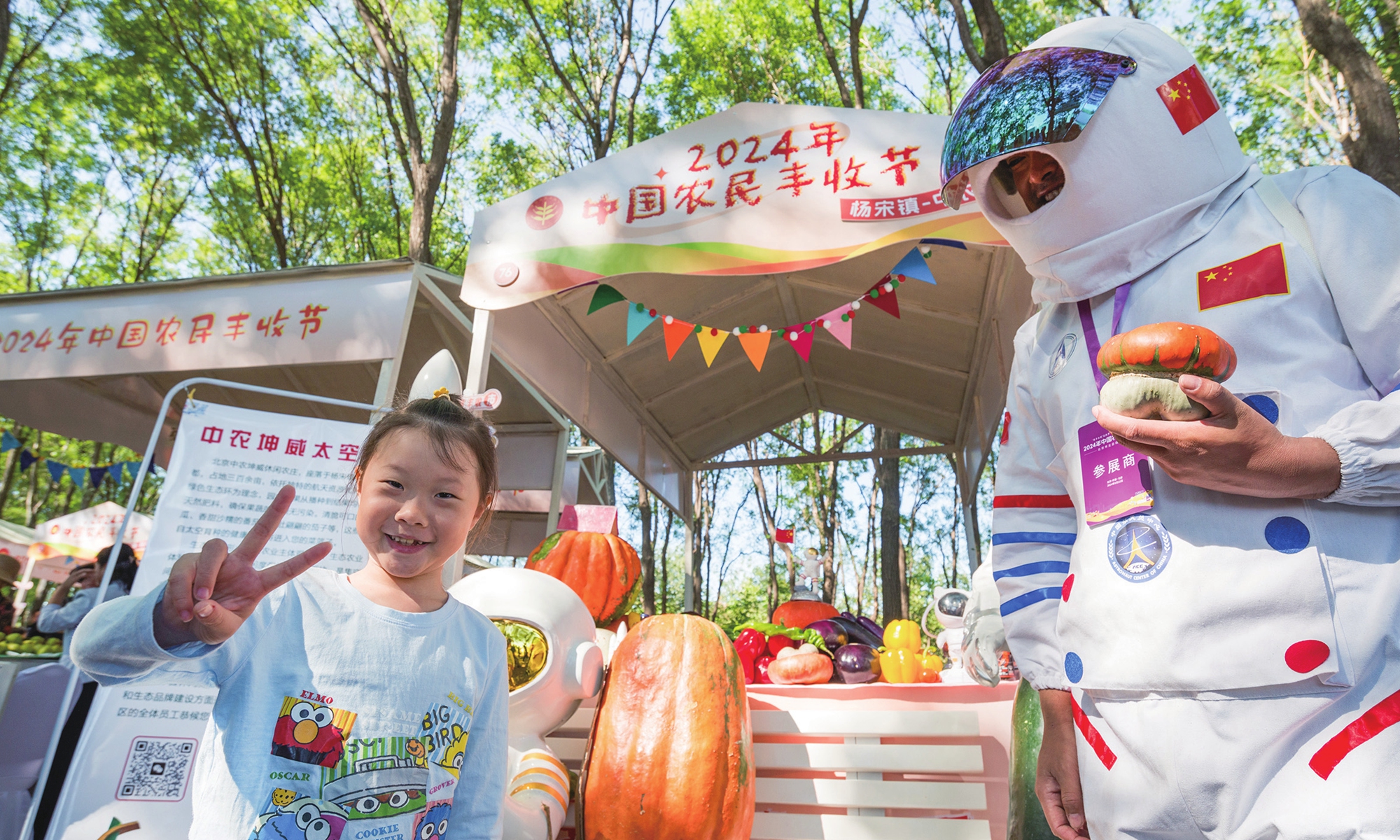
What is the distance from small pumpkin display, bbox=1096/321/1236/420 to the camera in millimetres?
1003

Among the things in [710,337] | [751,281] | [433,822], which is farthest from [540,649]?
[751,281]

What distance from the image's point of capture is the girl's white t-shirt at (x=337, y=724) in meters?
1.31

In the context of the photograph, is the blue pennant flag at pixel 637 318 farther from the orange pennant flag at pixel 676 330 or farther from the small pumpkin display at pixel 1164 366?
the small pumpkin display at pixel 1164 366

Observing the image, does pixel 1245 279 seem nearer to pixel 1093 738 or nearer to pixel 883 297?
pixel 1093 738

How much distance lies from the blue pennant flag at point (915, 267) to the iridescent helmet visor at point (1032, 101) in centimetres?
300

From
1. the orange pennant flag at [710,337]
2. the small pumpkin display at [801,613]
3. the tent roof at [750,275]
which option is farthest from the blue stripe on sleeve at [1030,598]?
the orange pennant flag at [710,337]

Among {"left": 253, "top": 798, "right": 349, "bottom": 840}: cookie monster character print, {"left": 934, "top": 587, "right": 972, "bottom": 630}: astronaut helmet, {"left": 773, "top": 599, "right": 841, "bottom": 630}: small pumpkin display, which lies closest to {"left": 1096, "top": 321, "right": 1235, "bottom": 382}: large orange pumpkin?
{"left": 253, "top": 798, "right": 349, "bottom": 840}: cookie monster character print

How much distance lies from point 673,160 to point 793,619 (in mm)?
2645

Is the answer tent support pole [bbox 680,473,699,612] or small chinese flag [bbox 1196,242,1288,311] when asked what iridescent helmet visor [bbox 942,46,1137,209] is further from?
tent support pole [bbox 680,473,699,612]

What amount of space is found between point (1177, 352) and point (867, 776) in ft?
6.20

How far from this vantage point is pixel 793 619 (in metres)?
4.55

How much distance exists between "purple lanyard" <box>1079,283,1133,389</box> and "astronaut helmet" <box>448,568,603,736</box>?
5.90ft

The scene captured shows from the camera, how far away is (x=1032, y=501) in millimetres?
1477

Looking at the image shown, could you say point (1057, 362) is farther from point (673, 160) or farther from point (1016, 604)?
point (673, 160)
